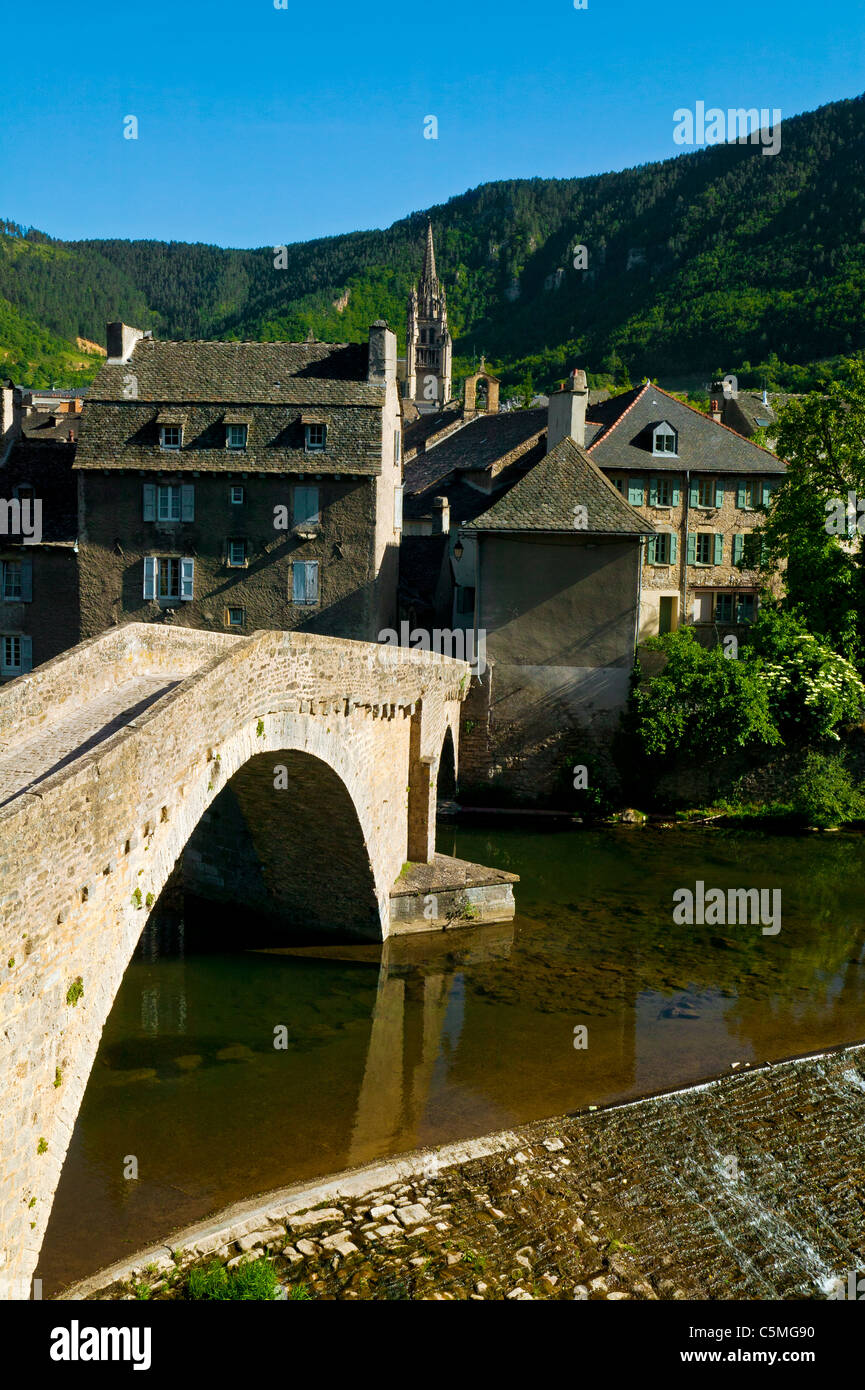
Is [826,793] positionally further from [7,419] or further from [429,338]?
[429,338]

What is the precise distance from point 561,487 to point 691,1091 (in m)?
19.8

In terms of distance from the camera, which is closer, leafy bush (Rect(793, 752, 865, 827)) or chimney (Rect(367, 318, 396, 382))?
leafy bush (Rect(793, 752, 865, 827))

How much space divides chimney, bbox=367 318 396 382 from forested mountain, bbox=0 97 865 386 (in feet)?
175

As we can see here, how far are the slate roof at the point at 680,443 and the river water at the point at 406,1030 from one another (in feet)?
51.6

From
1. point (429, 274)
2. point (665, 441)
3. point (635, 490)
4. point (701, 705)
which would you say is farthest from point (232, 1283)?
point (429, 274)

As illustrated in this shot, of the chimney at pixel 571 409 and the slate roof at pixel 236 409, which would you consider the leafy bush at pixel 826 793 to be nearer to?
the chimney at pixel 571 409

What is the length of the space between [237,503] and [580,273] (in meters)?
97.8

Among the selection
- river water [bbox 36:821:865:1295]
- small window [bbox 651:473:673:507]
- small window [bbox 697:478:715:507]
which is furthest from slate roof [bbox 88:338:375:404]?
river water [bbox 36:821:865:1295]

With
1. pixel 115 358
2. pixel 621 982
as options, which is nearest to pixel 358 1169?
pixel 621 982

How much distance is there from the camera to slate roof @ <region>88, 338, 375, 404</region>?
33.7m

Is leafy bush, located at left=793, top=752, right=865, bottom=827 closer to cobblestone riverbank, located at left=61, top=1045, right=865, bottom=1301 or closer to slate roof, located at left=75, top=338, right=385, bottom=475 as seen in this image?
slate roof, located at left=75, top=338, right=385, bottom=475

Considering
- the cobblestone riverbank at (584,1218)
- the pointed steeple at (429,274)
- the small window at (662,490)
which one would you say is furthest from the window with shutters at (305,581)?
the pointed steeple at (429,274)
